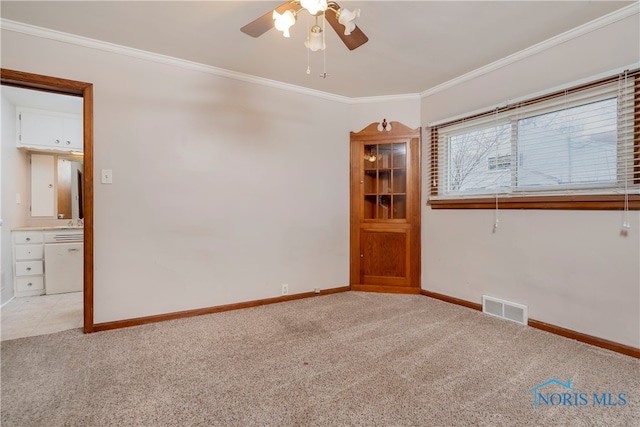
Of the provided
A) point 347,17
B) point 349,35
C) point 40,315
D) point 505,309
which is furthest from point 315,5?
point 40,315

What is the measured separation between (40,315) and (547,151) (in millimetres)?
4920

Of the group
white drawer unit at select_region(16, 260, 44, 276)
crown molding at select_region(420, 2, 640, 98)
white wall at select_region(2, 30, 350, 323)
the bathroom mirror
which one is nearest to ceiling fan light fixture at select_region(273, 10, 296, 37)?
white wall at select_region(2, 30, 350, 323)

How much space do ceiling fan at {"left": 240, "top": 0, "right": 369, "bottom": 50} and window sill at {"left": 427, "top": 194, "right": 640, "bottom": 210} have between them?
1963mm

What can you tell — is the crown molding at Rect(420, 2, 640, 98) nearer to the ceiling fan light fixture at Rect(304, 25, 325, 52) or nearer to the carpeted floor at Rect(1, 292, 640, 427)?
the ceiling fan light fixture at Rect(304, 25, 325, 52)

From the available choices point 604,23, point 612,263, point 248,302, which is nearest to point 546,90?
point 604,23

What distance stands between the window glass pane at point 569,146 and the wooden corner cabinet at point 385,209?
114 cm

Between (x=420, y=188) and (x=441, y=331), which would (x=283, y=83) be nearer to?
(x=420, y=188)

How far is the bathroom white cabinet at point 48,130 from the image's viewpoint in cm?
353

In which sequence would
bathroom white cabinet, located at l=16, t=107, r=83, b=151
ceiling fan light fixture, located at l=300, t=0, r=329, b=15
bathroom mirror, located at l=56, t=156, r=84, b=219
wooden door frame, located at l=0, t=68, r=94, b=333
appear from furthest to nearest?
1. bathroom mirror, located at l=56, t=156, r=84, b=219
2. bathroom white cabinet, located at l=16, t=107, r=83, b=151
3. wooden door frame, located at l=0, t=68, r=94, b=333
4. ceiling fan light fixture, located at l=300, t=0, r=329, b=15

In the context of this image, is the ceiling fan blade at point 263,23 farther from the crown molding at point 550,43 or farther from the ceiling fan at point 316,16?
the crown molding at point 550,43

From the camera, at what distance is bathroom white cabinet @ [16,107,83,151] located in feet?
11.6
